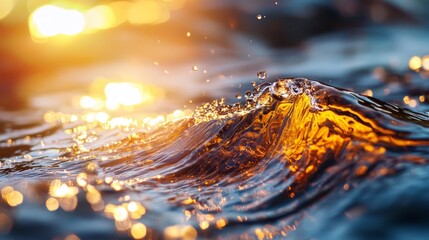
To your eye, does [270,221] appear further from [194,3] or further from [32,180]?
[194,3]

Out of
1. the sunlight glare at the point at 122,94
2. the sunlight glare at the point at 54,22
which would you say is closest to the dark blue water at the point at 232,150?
the sunlight glare at the point at 122,94

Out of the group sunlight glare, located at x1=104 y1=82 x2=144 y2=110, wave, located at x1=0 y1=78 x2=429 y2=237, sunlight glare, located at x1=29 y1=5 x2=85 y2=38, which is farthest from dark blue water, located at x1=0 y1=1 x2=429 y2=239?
sunlight glare, located at x1=29 y1=5 x2=85 y2=38

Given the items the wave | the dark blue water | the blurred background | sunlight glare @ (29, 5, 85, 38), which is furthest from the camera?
sunlight glare @ (29, 5, 85, 38)

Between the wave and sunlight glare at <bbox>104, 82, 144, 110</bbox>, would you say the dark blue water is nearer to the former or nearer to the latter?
the wave

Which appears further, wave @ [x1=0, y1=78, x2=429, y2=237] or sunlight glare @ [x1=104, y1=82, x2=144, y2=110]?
sunlight glare @ [x1=104, y1=82, x2=144, y2=110]

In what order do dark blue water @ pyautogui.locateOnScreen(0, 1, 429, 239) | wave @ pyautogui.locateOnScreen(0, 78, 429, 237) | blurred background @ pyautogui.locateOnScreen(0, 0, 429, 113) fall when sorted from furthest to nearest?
blurred background @ pyautogui.locateOnScreen(0, 0, 429, 113) < wave @ pyautogui.locateOnScreen(0, 78, 429, 237) < dark blue water @ pyautogui.locateOnScreen(0, 1, 429, 239)

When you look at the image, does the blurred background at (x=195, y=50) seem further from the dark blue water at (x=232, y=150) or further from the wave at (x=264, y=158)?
the wave at (x=264, y=158)

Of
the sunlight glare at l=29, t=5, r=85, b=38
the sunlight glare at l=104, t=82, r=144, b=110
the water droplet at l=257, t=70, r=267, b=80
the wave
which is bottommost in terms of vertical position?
the wave

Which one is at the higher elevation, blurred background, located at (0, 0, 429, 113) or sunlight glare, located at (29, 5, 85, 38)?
sunlight glare, located at (29, 5, 85, 38)

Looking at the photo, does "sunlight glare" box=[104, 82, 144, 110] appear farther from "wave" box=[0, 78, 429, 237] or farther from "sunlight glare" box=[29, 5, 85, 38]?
"wave" box=[0, 78, 429, 237]

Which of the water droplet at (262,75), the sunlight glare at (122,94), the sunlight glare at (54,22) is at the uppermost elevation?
the sunlight glare at (54,22)
